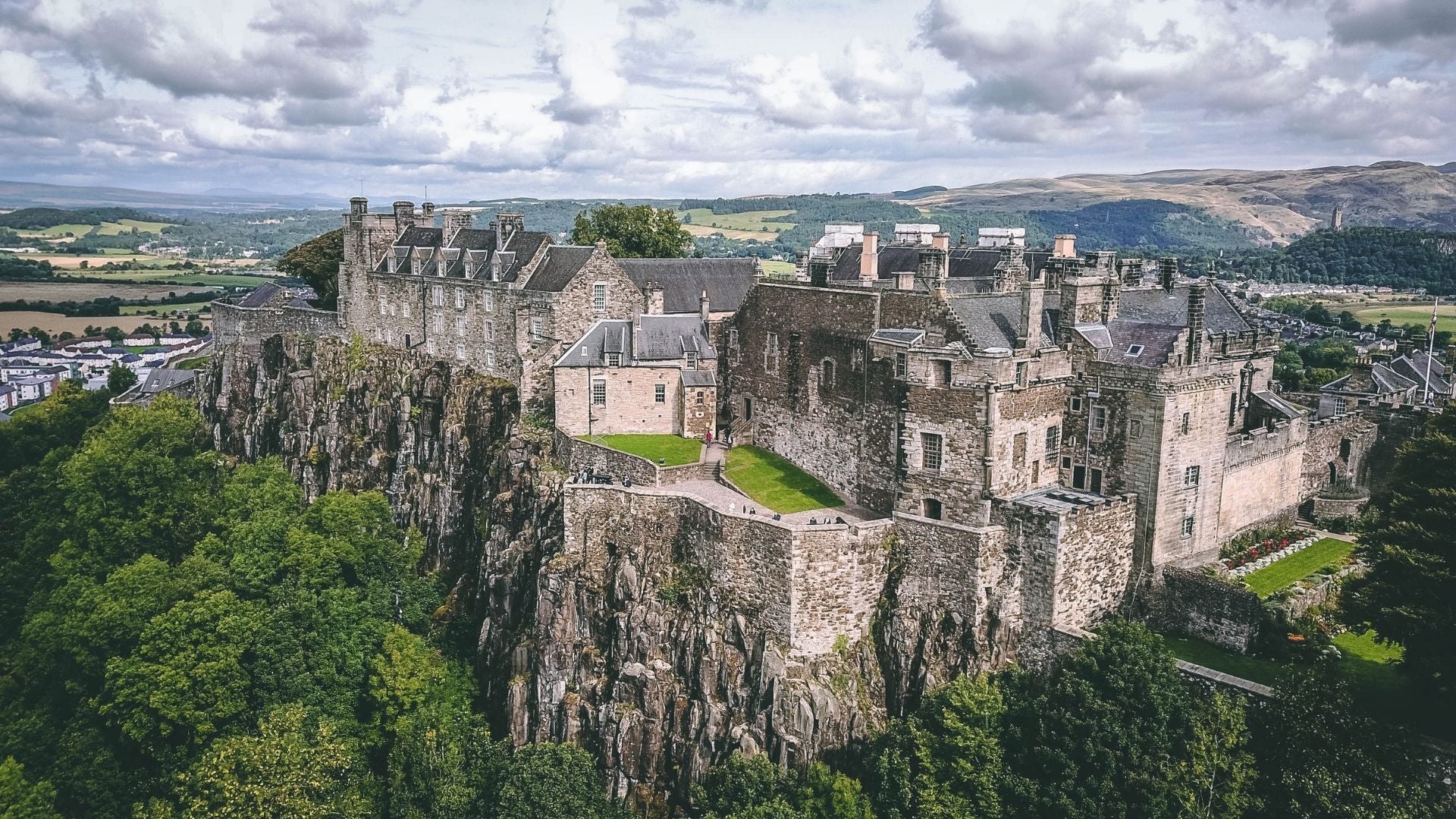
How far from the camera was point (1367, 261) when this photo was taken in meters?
144

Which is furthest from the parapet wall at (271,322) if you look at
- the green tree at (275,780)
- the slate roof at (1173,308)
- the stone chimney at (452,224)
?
the slate roof at (1173,308)

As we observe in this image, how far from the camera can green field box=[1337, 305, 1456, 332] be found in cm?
10325

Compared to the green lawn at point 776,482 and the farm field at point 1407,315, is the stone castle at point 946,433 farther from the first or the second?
the farm field at point 1407,315

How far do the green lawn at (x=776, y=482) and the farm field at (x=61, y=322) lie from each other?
122m

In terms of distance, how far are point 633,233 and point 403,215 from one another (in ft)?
50.9

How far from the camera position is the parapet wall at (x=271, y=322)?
6612cm

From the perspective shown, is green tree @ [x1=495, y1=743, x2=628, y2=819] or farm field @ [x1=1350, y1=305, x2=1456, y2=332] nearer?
green tree @ [x1=495, y1=743, x2=628, y2=819]

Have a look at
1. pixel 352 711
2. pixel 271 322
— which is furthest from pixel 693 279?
pixel 271 322

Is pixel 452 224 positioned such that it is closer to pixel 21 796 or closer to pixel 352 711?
pixel 352 711

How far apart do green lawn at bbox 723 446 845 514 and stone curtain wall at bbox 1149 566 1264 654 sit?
37.0 feet

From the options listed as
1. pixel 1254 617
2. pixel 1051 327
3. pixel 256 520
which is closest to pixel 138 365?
pixel 256 520

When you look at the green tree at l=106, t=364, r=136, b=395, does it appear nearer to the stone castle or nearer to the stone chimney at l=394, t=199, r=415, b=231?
the stone chimney at l=394, t=199, r=415, b=231

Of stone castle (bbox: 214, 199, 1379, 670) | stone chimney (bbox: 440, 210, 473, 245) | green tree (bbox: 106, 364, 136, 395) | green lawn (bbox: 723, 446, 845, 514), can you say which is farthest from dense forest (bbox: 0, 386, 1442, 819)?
green tree (bbox: 106, 364, 136, 395)

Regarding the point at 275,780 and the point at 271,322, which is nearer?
the point at 275,780
